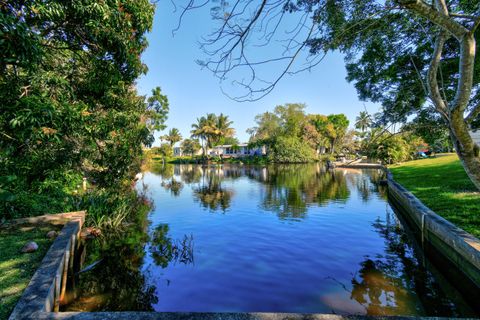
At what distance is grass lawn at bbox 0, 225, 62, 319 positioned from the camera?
12.8 ft

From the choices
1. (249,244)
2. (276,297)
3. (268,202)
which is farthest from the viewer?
(268,202)

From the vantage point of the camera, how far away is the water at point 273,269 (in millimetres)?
5574

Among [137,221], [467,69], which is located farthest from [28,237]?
[467,69]

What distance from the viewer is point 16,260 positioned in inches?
204

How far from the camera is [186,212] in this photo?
14.5 metres

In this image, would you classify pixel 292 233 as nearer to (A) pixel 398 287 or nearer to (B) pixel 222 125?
(A) pixel 398 287

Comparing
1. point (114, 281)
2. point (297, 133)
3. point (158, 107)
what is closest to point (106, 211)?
point (114, 281)

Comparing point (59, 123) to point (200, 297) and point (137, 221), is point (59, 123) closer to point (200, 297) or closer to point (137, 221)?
point (200, 297)

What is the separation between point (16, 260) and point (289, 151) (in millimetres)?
54017

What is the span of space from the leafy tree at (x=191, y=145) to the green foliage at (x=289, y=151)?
2544 cm

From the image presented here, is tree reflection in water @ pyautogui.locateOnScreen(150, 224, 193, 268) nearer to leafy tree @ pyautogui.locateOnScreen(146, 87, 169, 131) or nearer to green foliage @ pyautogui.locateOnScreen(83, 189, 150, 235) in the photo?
green foliage @ pyautogui.locateOnScreen(83, 189, 150, 235)

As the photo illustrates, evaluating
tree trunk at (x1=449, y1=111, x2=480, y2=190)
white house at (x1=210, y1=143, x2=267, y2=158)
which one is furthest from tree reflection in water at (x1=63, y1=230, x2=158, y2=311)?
white house at (x1=210, y1=143, x2=267, y2=158)

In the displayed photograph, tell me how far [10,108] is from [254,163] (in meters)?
56.1

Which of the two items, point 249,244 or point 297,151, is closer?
point 249,244
